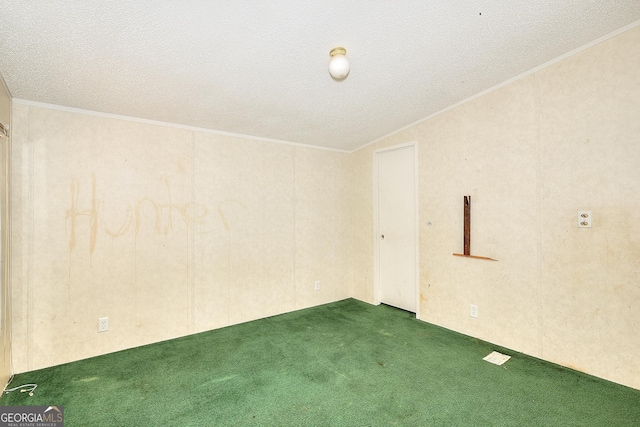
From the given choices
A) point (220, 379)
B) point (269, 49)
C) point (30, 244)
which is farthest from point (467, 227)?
point (30, 244)

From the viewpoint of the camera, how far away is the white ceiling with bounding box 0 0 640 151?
64.5 inches

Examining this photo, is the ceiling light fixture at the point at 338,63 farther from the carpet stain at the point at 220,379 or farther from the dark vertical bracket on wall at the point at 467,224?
the carpet stain at the point at 220,379

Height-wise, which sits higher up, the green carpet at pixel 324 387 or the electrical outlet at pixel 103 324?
the electrical outlet at pixel 103 324

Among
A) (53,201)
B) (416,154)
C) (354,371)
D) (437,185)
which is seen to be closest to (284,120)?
(416,154)

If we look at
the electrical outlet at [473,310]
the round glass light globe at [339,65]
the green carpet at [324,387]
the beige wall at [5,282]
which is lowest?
the green carpet at [324,387]

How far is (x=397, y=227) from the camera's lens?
3812mm

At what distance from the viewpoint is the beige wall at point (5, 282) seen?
205cm

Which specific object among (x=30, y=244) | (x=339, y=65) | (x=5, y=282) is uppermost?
(x=339, y=65)

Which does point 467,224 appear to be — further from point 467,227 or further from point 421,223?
point 421,223

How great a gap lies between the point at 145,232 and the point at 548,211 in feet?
11.8

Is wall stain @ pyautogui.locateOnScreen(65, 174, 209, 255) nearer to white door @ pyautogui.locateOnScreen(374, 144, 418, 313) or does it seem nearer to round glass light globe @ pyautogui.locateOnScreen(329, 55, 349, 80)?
round glass light globe @ pyautogui.locateOnScreen(329, 55, 349, 80)

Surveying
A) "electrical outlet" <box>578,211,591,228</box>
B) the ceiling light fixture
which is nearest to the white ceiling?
the ceiling light fixture

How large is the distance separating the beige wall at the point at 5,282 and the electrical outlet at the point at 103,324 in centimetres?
55

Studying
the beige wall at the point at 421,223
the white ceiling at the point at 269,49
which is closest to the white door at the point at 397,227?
the beige wall at the point at 421,223
